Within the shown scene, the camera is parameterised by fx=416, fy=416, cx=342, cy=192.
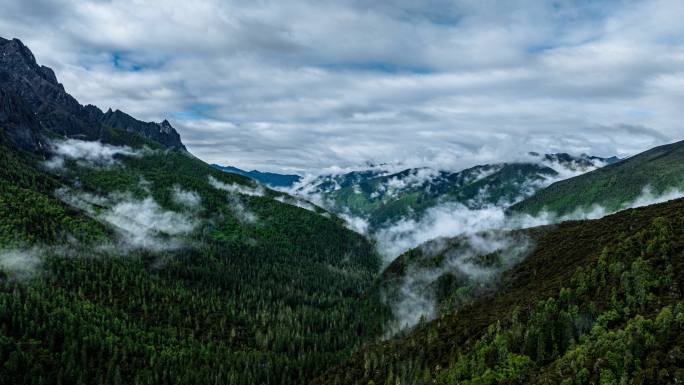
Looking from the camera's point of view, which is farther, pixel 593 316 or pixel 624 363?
pixel 593 316

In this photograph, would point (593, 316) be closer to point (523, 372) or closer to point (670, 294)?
point (670, 294)

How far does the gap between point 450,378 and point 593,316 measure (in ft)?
185

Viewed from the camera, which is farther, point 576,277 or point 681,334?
point 576,277

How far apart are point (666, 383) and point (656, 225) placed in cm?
9873

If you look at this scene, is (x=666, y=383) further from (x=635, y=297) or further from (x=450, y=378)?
(x=450, y=378)

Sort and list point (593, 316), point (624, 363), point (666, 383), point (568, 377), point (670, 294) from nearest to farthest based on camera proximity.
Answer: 1. point (666, 383)
2. point (624, 363)
3. point (568, 377)
4. point (670, 294)
5. point (593, 316)

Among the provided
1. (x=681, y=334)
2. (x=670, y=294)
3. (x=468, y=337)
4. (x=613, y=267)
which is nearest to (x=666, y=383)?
(x=681, y=334)

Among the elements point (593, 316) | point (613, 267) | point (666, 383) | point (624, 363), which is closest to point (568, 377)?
point (624, 363)

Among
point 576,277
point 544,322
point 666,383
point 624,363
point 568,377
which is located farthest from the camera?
point 576,277

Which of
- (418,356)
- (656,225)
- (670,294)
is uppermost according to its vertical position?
(656,225)

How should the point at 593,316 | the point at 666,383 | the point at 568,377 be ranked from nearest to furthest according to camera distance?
the point at 666,383
the point at 568,377
the point at 593,316

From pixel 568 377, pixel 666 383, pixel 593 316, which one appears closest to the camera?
pixel 666 383

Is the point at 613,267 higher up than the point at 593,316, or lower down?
higher up

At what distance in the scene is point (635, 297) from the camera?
14038 centimetres
